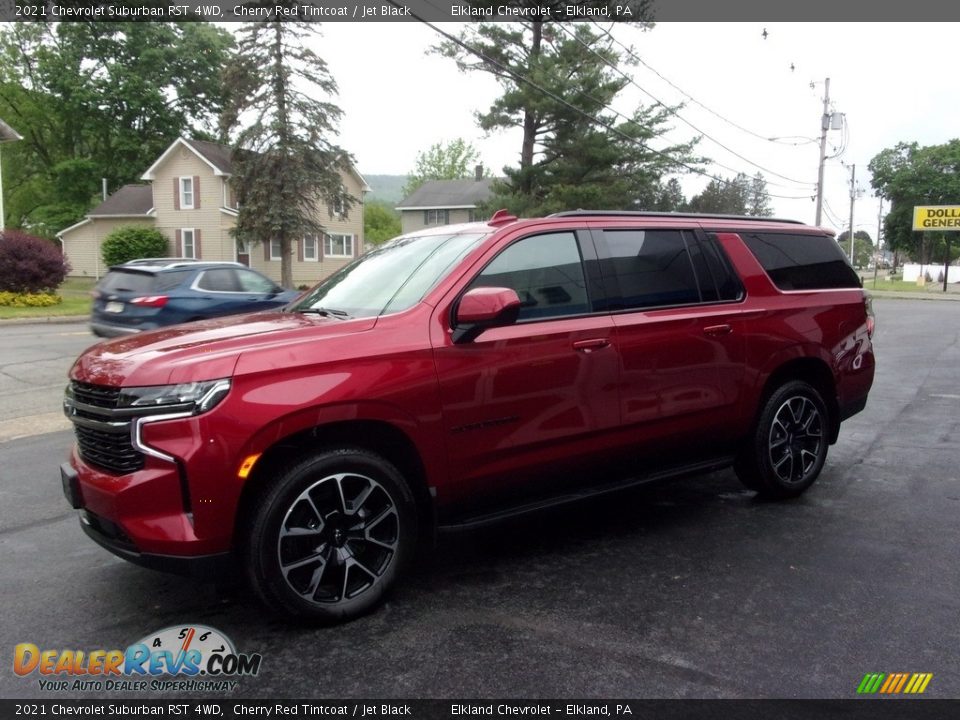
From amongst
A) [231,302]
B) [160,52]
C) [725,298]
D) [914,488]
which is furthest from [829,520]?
[160,52]

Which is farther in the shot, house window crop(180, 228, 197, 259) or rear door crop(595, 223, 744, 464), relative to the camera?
house window crop(180, 228, 197, 259)

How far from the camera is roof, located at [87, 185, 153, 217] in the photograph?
44.7m

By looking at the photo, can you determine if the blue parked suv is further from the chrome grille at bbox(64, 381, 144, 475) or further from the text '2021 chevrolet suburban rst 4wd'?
the chrome grille at bbox(64, 381, 144, 475)

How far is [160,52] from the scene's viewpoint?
2005 inches

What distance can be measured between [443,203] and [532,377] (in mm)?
55792

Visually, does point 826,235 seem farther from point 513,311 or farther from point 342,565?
point 342,565

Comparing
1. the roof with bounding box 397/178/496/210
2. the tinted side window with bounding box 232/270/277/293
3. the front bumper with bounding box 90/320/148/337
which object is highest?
the roof with bounding box 397/178/496/210

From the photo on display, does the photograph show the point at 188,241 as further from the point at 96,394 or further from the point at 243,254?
the point at 96,394

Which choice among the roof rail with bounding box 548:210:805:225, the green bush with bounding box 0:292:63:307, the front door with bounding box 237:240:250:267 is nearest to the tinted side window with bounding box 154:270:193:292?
the roof rail with bounding box 548:210:805:225

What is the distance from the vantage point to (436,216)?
5909 cm

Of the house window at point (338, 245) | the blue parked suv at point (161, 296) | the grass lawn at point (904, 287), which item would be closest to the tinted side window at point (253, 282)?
the blue parked suv at point (161, 296)

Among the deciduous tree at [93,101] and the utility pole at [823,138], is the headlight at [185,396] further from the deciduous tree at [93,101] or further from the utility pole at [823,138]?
the deciduous tree at [93,101]

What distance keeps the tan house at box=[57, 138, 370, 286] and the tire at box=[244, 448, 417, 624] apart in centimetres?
3541

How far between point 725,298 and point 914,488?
222cm
